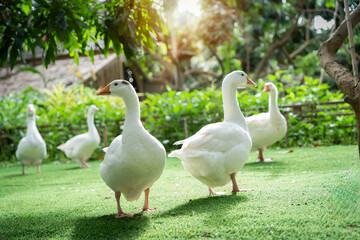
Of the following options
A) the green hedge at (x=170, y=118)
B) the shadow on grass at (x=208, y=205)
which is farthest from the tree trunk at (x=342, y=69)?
the green hedge at (x=170, y=118)

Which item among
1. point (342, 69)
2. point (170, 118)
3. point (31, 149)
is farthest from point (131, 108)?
point (170, 118)

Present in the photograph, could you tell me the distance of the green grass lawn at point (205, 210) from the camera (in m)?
2.19


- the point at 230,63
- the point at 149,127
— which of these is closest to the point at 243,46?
the point at 230,63

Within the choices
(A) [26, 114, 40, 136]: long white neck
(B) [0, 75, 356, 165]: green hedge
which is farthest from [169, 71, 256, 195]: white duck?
(B) [0, 75, 356, 165]: green hedge

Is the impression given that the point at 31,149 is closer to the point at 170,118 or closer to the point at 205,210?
the point at 170,118

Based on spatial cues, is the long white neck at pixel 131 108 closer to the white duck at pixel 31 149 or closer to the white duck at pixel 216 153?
the white duck at pixel 216 153

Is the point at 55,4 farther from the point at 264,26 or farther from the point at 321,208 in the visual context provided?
the point at 264,26

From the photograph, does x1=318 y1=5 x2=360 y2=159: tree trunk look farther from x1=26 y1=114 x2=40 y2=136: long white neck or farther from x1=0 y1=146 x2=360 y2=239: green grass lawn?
x1=26 y1=114 x2=40 y2=136: long white neck

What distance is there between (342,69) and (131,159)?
69.9 inches

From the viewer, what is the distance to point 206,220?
2.46 meters

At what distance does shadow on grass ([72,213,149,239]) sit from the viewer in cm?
234

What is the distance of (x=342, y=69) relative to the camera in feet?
9.00

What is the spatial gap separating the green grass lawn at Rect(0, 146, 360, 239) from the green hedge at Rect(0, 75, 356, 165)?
3564 mm

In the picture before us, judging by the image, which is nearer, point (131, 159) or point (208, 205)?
point (131, 159)
